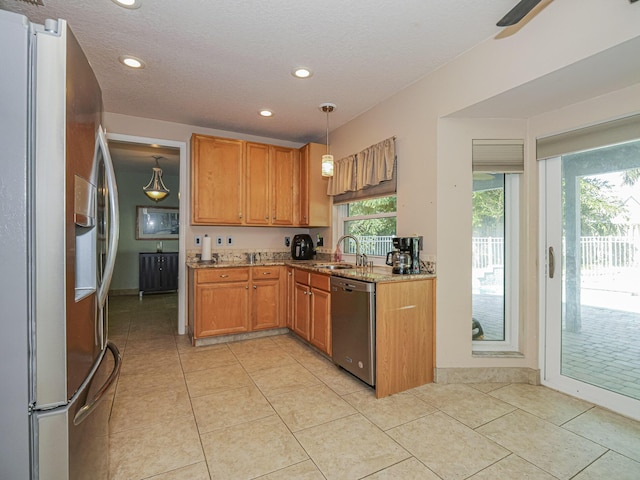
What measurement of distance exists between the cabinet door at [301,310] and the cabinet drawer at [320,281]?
0.61ft

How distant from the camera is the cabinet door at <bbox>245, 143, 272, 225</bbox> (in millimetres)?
4078

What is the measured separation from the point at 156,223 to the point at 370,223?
5.26 meters

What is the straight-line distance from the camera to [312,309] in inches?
132

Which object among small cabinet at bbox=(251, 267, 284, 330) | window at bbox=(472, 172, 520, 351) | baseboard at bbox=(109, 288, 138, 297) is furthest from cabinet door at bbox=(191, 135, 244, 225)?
baseboard at bbox=(109, 288, 138, 297)

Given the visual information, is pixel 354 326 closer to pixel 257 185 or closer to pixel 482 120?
pixel 482 120

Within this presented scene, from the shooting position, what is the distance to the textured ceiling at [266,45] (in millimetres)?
2006

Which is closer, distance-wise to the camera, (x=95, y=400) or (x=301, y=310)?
(x=95, y=400)

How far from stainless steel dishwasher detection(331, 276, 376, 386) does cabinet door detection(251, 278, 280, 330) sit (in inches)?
45.3

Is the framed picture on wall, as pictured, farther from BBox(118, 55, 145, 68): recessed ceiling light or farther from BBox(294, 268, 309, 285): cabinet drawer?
BBox(118, 55, 145, 68): recessed ceiling light

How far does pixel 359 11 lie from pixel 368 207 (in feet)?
6.84

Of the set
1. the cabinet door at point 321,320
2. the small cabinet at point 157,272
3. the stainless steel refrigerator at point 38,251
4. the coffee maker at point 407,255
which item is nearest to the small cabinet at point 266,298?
the cabinet door at point 321,320

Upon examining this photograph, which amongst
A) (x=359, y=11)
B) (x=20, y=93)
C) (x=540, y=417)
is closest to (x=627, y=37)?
(x=359, y=11)

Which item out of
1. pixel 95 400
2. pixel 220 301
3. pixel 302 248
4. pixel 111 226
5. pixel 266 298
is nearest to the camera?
pixel 95 400

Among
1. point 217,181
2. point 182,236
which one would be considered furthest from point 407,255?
point 182,236
